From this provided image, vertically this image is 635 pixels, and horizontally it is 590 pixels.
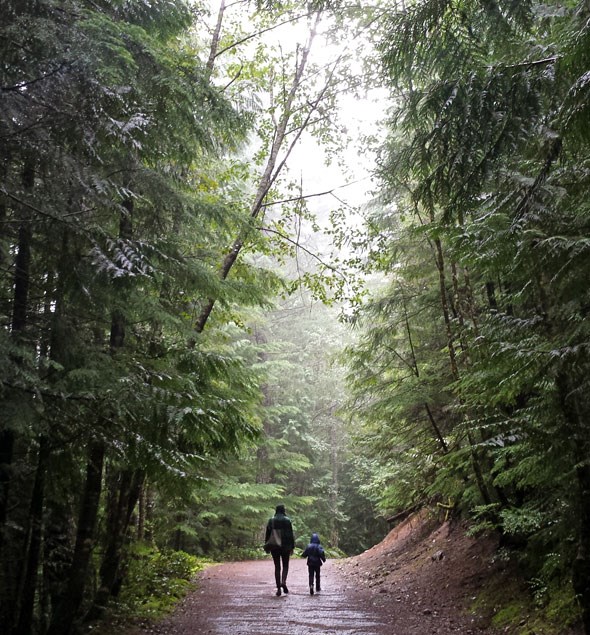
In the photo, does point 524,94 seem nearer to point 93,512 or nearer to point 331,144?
point 93,512

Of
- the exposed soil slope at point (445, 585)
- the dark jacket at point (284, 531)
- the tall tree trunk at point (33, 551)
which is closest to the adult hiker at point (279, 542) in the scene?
the dark jacket at point (284, 531)

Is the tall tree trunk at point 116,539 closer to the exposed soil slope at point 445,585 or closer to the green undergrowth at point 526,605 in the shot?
the exposed soil slope at point 445,585

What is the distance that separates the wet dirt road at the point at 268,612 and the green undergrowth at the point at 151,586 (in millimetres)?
311

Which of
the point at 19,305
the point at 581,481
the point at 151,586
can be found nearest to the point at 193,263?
the point at 19,305

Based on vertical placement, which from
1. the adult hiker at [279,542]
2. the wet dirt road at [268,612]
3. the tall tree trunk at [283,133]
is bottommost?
the wet dirt road at [268,612]

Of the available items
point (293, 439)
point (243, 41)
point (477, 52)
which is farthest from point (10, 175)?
point (293, 439)

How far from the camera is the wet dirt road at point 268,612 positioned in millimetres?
7102

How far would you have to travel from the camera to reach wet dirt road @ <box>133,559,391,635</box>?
710 cm

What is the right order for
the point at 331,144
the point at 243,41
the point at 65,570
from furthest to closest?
the point at 331,144 < the point at 243,41 < the point at 65,570

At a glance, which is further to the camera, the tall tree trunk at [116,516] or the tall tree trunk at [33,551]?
the tall tree trunk at [116,516]

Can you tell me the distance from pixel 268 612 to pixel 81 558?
3639 millimetres

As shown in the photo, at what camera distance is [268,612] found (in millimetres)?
8445

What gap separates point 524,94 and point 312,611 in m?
8.31

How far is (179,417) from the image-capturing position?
183 inches
